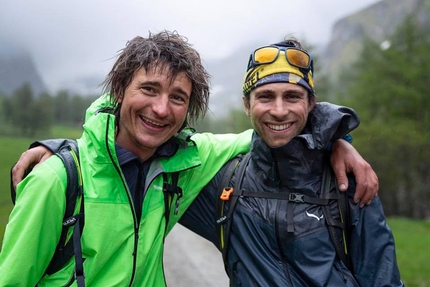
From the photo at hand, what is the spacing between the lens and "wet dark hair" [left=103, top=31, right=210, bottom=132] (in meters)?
3.03

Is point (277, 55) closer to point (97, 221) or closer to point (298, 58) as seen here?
point (298, 58)

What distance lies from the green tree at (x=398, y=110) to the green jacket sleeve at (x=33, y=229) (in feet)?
72.2

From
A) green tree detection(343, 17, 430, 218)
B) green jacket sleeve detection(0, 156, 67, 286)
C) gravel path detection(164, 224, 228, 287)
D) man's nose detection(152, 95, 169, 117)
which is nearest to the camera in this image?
green jacket sleeve detection(0, 156, 67, 286)

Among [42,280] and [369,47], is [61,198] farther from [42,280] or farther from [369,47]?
[369,47]

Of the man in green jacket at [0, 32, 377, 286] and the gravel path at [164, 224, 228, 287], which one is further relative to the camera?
the gravel path at [164, 224, 228, 287]

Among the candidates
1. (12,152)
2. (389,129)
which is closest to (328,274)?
(389,129)

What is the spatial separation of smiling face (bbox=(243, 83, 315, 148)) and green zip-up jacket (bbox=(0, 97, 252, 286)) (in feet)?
1.92

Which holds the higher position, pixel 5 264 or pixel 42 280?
pixel 5 264

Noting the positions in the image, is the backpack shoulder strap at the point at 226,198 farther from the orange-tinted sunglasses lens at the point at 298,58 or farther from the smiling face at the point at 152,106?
the orange-tinted sunglasses lens at the point at 298,58

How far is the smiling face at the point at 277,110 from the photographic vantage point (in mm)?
3230

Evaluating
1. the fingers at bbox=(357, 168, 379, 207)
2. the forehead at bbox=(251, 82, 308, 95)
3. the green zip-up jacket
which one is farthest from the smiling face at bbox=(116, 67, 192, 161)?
the fingers at bbox=(357, 168, 379, 207)

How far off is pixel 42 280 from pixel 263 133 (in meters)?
1.85

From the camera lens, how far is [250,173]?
3402 mm

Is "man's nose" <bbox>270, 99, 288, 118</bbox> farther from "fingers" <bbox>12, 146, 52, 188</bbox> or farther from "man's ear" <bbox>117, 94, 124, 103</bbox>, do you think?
"fingers" <bbox>12, 146, 52, 188</bbox>
